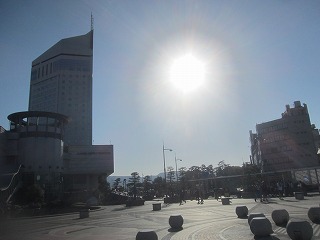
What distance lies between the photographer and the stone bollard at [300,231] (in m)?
10.2

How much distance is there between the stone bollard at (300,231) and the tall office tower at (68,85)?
127548mm

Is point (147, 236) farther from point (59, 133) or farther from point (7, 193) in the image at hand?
point (59, 133)

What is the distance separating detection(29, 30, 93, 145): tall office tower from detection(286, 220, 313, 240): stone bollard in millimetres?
127548

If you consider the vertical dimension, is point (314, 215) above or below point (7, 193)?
below

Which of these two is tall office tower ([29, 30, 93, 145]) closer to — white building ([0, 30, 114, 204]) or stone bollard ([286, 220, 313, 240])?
white building ([0, 30, 114, 204])

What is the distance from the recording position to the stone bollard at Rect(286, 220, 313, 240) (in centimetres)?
1016

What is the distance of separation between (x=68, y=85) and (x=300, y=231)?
13888 centimetres

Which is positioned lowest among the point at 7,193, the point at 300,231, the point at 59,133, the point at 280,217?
the point at 300,231

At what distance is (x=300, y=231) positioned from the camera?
10.2m

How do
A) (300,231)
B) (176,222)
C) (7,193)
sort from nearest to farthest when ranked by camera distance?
(300,231) → (176,222) → (7,193)

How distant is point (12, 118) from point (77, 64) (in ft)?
232

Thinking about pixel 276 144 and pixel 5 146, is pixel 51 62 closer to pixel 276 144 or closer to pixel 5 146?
pixel 5 146

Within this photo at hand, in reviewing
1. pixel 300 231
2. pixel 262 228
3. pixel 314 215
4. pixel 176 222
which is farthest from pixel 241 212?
pixel 300 231

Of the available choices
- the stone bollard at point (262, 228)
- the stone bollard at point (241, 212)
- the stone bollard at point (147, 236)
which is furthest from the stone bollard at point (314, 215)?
the stone bollard at point (147, 236)
